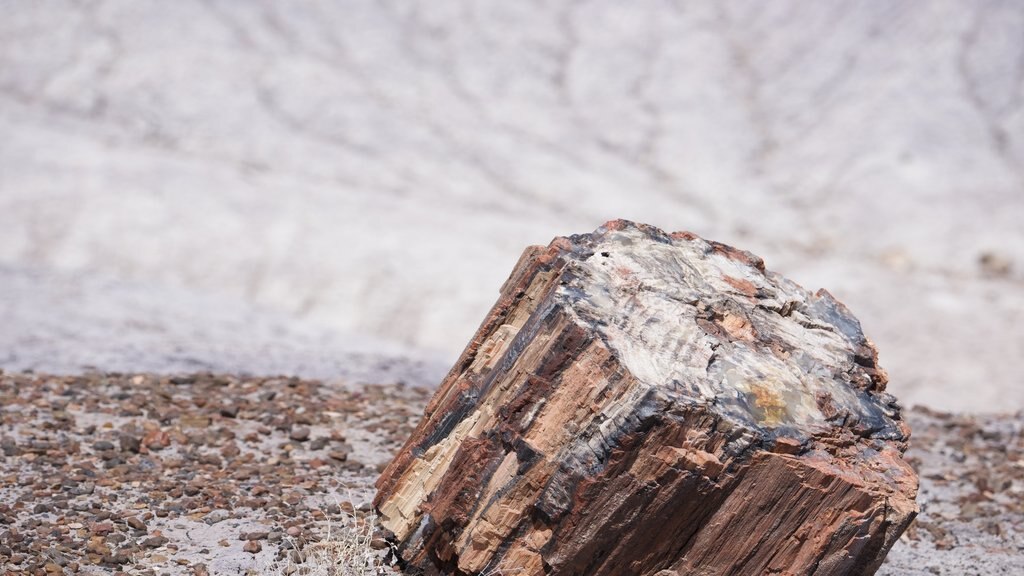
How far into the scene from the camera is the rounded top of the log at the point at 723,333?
531 centimetres

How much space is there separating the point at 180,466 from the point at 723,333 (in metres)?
4.09

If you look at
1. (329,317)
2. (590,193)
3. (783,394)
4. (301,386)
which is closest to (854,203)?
(590,193)

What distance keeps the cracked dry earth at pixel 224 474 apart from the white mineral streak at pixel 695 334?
1.90 meters

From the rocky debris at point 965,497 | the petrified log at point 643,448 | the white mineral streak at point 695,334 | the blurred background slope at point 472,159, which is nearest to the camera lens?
the petrified log at point 643,448

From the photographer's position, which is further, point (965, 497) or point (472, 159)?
point (472, 159)

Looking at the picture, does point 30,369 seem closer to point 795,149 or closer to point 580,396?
point 580,396

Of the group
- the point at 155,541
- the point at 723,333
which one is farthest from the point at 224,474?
the point at 723,333

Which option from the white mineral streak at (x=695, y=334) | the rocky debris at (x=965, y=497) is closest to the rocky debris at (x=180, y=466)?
the white mineral streak at (x=695, y=334)

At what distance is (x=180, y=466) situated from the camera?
298 inches

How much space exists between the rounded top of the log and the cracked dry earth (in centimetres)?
184

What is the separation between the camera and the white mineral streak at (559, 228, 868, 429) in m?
5.28

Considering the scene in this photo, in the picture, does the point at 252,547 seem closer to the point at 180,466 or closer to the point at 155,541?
the point at 155,541

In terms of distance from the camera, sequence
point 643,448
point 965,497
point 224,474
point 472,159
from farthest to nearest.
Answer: point 472,159, point 965,497, point 224,474, point 643,448

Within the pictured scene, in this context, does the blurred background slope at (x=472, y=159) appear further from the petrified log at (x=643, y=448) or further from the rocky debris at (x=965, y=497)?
the petrified log at (x=643, y=448)
